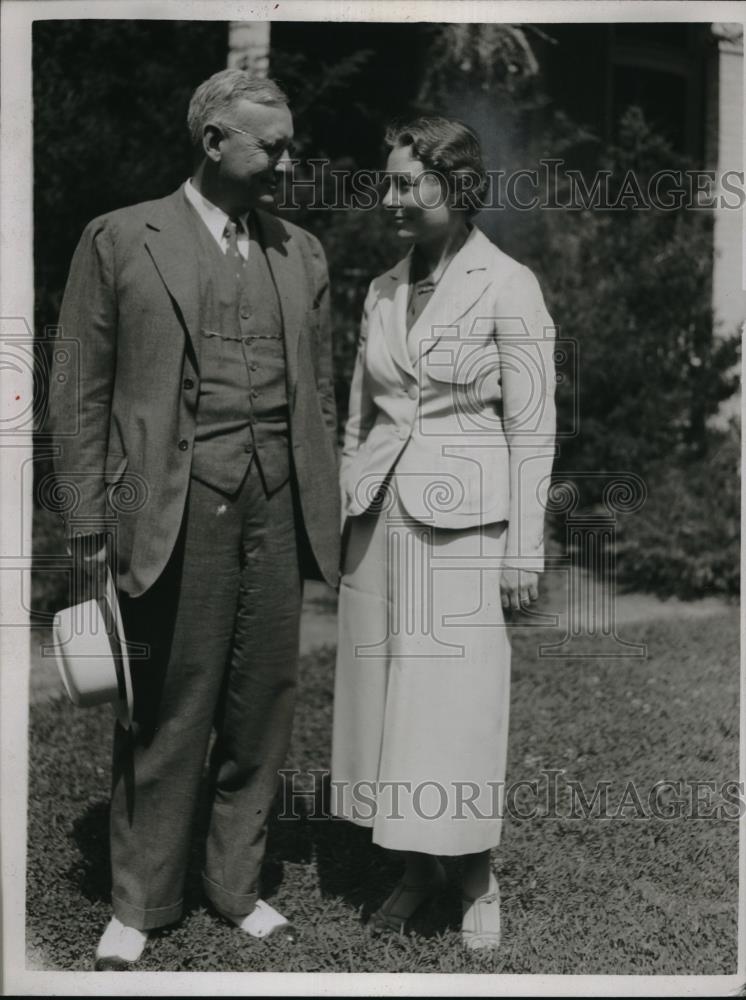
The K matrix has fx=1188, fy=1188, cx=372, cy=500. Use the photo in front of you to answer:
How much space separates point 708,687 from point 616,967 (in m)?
2.67

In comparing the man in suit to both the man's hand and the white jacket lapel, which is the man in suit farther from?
the white jacket lapel

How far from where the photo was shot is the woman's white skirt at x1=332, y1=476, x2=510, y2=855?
3.41 meters

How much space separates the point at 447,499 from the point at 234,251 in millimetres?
922

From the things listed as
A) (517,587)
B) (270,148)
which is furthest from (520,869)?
(270,148)

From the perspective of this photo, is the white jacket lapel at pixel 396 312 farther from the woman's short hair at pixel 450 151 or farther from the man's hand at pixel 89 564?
the man's hand at pixel 89 564

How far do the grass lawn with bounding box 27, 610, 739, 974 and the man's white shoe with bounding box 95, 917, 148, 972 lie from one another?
0.05 m

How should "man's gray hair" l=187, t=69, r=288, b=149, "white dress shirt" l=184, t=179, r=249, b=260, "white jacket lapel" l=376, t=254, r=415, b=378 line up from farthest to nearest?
"white jacket lapel" l=376, t=254, r=415, b=378
"white dress shirt" l=184, t=179, r=249, b=260
"man's gray hair" l=187, t=69, r=288, b=149

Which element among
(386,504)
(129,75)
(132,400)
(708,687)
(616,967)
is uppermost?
(129,75)

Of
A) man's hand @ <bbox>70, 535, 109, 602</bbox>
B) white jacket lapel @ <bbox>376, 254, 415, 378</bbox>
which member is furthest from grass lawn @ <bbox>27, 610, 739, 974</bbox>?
white jacket lapel @ <bbox>376, 254, 415, 378</bbox>

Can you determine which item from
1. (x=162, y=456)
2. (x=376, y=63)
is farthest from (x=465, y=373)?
(x=376, y=63)

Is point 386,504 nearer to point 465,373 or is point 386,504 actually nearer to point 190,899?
point 465,373

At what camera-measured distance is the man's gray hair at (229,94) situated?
3203 mm

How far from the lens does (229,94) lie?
3.20 meters

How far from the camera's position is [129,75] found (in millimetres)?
6027
